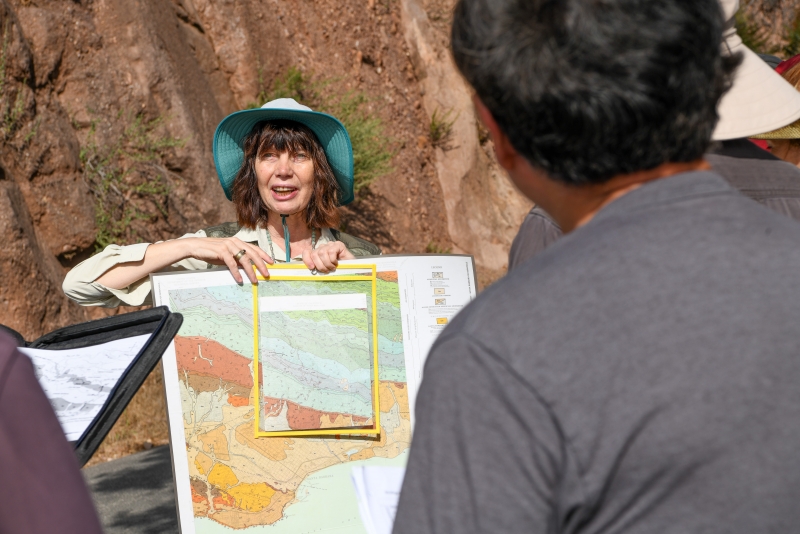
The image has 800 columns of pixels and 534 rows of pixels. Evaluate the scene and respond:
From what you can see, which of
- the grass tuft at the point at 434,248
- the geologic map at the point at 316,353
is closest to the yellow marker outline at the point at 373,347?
the geologic map at the point at 316,353

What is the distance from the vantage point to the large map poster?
214 centimetres

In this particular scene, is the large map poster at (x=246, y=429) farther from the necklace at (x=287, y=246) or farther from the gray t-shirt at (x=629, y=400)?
the gray t-shirt at (x=629, y=400)

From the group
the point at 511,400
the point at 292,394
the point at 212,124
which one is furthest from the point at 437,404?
the point at 212,124

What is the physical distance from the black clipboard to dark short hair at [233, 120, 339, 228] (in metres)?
1.25

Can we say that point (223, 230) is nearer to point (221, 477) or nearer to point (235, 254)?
point (235, 254)

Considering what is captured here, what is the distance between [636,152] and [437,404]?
0.38 meters

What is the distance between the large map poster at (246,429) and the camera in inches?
84.4

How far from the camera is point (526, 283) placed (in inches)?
34.7

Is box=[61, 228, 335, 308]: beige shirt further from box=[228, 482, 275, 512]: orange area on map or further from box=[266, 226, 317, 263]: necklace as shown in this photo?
box=[228, 482, 275, 512]: orange area on map

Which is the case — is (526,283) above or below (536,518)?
above

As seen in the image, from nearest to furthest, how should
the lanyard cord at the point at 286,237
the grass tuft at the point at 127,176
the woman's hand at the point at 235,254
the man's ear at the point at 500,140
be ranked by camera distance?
the man's ear at the point at 500,140 < the woman's hand at the point at 235,254 < the lanyard cord at the point at 286,237 < the grass tuft at the point at 127,176

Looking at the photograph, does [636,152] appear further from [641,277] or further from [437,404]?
[437,404]

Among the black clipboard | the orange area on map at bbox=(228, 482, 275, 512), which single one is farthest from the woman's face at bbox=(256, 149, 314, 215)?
the black clipboard

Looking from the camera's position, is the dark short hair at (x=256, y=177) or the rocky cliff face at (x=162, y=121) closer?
the dark short hair at (x=256, y=177)
